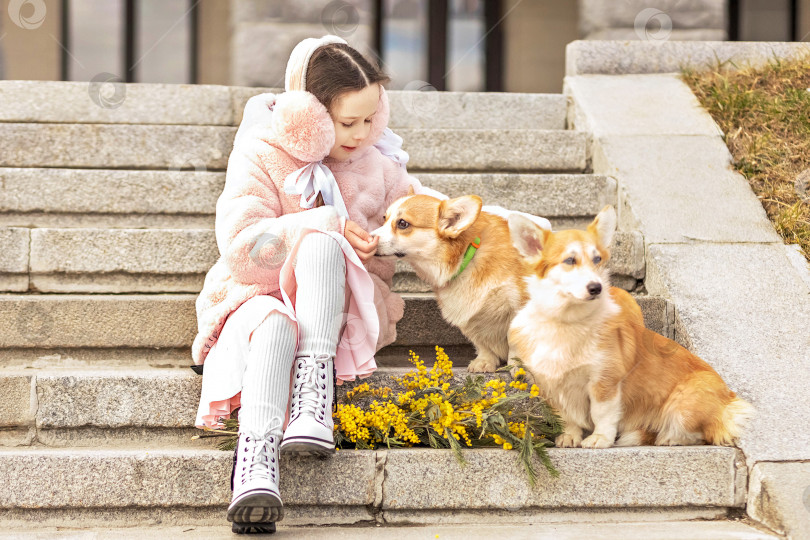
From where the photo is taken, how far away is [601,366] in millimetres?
2459

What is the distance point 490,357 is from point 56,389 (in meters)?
1.61

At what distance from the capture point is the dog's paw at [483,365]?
290 cm

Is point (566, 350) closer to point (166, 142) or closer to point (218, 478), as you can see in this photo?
point (218, 478)

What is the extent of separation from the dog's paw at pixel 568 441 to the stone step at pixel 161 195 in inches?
62.4

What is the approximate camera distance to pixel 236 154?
9.17 ft

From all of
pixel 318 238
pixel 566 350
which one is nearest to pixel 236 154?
pixel 318 238

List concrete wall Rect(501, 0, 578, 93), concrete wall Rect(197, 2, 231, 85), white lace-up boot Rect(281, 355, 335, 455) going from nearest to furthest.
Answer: white lace-up boot Rect(281, 355, 335, 455) < concrete wall Rect(197, 2, 231, 85) < concrete wall Rect(501, 0, 578, 93)

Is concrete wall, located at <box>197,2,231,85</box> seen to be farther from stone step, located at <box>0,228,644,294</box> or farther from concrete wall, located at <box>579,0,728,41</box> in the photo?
stone step, located at <box>0,228,644,294</box>

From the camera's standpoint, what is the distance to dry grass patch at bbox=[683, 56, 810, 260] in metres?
3.62

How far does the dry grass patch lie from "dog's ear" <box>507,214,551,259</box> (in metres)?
1.60

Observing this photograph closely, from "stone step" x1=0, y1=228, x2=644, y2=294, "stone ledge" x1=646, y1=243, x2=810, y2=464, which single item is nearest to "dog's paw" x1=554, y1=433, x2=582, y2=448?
"stone ledge" x1=646, y1=243, x2=810, y2=464

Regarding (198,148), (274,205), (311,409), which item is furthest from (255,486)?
(198,148)

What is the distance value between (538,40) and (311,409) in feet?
23.4

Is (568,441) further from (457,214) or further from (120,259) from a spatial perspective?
(120,259)
